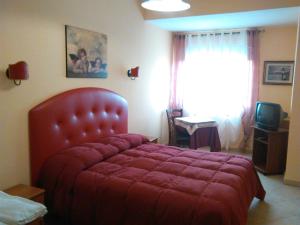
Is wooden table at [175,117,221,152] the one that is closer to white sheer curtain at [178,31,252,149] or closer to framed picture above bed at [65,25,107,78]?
white sheer curtain at [178,31,252,149]

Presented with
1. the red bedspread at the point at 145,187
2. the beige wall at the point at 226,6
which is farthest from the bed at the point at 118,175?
the beige wall at the point at 226,6

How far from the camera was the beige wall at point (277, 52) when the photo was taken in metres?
4.74

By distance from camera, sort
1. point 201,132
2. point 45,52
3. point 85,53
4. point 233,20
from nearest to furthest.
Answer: point 45,52 → point 85,53 → point 233,20 → point 201,132

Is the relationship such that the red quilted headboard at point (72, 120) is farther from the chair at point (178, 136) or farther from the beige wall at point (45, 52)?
the chair at point (178, 136)

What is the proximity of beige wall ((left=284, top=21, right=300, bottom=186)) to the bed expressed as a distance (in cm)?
88

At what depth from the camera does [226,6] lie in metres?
3.82

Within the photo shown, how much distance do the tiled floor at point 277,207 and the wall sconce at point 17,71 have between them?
2563 mm

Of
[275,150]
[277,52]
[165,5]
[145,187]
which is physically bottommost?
[275,150]

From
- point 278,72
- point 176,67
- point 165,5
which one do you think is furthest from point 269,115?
point 165,5

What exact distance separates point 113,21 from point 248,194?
2690 millimetres

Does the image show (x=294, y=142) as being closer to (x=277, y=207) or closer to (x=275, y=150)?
(x=275, y=150)

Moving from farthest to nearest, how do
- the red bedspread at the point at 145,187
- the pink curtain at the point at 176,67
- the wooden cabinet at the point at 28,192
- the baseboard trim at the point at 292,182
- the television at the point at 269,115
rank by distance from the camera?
the pink curtain at the point at 176,67 < the television at the point at 269,115 < the baseboard trim at the point at 292,182 < the wooden cabinet at the point at 28,192 < the red bedspread at the point at 145,187

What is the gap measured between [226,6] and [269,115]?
1734 mm

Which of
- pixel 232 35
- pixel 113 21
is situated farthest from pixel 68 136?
pixel 232 35
